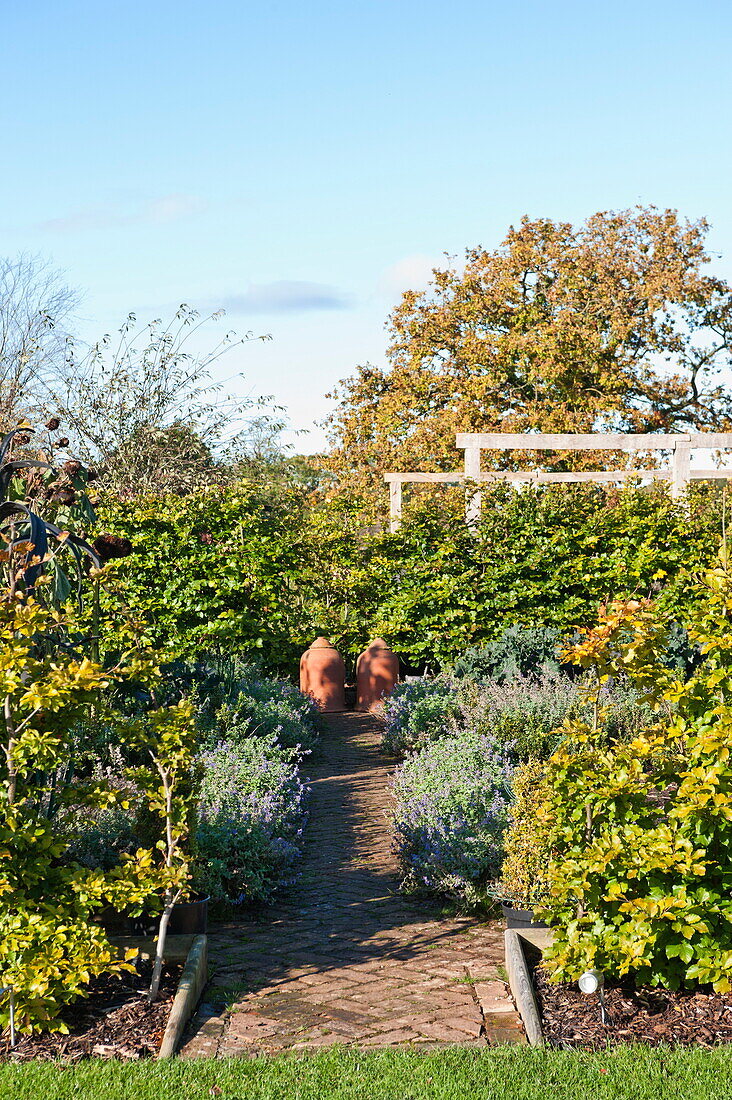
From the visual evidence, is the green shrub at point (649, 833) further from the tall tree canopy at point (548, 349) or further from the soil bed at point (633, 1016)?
the tall tree canopy at point (548, 349)

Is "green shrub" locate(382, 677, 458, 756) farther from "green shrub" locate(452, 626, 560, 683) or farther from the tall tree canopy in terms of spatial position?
the tall tree canopy

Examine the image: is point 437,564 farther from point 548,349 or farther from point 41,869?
point 548,349

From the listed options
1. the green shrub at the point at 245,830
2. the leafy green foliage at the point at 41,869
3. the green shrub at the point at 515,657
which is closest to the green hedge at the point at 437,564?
the green shrub at the point at 515,657

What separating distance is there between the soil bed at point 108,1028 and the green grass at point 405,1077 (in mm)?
117

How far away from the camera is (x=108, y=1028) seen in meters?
3.46

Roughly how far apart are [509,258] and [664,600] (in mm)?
14071

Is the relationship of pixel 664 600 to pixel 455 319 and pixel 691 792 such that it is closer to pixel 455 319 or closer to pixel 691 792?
pixel 691 792

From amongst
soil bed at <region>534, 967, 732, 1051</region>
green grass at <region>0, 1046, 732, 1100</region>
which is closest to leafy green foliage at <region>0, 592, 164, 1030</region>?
green grass at <region>0, 1046, 732, 1100</region>

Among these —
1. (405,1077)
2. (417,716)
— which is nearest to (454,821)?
(405,1077)

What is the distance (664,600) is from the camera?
9938 millimetres

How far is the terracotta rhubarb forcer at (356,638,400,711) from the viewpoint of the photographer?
1055cm

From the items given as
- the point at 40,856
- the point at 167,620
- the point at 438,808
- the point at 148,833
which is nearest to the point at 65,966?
the point at 40,856

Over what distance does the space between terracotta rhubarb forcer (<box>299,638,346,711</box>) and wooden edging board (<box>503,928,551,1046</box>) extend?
21.5ft

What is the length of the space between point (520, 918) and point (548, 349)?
1762 cm
